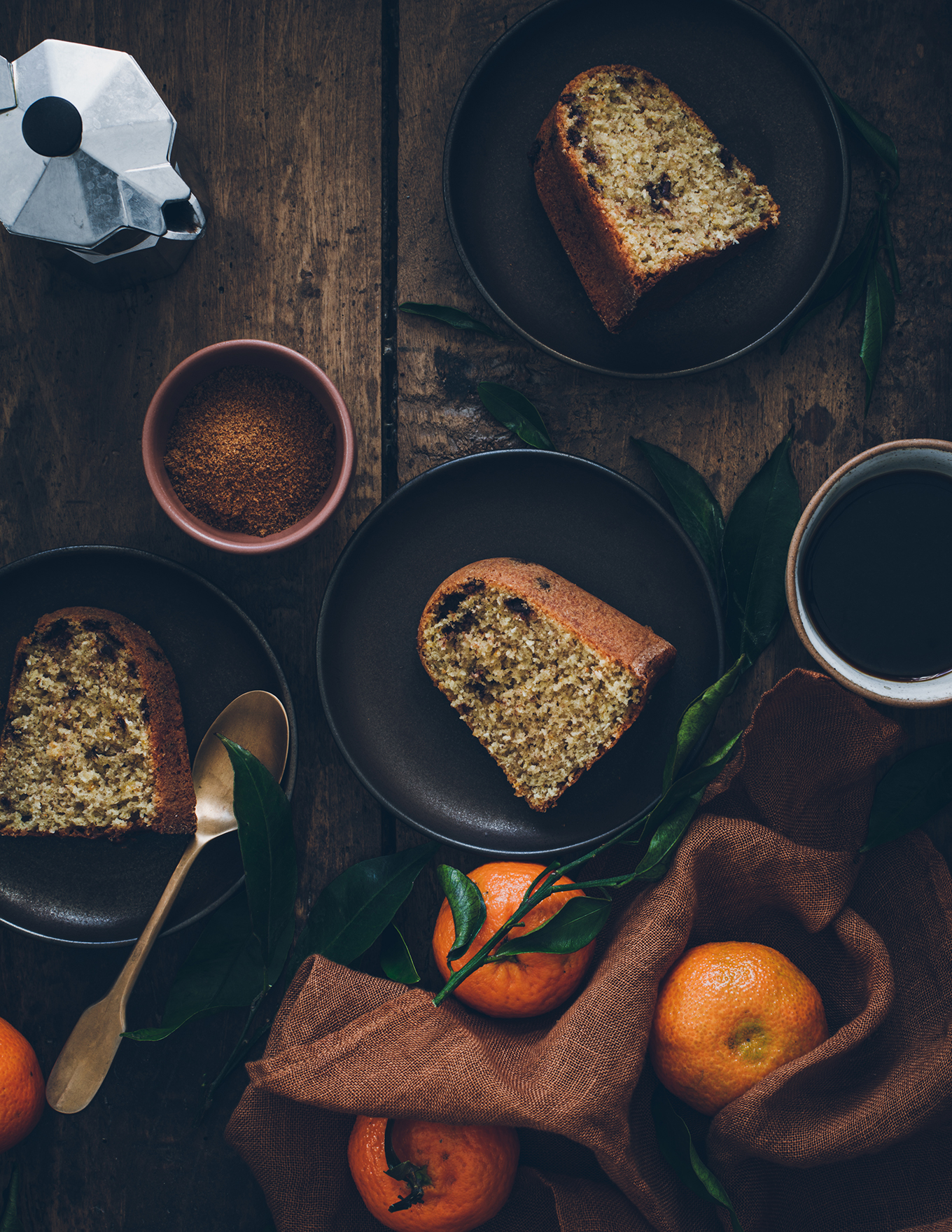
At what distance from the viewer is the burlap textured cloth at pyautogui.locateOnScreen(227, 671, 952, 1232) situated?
4.62 feet

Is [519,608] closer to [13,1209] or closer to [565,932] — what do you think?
[565,932]

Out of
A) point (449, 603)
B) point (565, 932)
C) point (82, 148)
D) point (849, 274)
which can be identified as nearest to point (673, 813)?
point (565, 932)

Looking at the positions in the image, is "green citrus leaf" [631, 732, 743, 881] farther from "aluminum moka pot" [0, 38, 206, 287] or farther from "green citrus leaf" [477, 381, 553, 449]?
"aluminum moka pot" [0, 38, 206, 287]

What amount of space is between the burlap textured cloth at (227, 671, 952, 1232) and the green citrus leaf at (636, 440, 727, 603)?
0.29m

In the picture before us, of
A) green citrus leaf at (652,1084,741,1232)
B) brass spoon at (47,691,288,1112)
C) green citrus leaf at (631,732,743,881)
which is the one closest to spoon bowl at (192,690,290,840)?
brass spoon at (47,691,288,1112)

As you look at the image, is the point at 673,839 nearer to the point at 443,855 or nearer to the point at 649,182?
the point at 443,855

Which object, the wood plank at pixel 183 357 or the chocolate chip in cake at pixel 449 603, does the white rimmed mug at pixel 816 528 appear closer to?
the chocolate chip in cake at pixel 449 603

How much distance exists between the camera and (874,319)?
5.31ft

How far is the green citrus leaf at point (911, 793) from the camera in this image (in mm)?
1546

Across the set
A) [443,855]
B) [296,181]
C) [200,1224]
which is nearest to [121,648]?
[443,855]

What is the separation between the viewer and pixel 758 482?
1.63m

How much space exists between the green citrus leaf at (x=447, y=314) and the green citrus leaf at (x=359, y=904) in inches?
→ 41.3

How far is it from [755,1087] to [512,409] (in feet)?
4.33

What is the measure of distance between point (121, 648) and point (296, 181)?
1015mm
